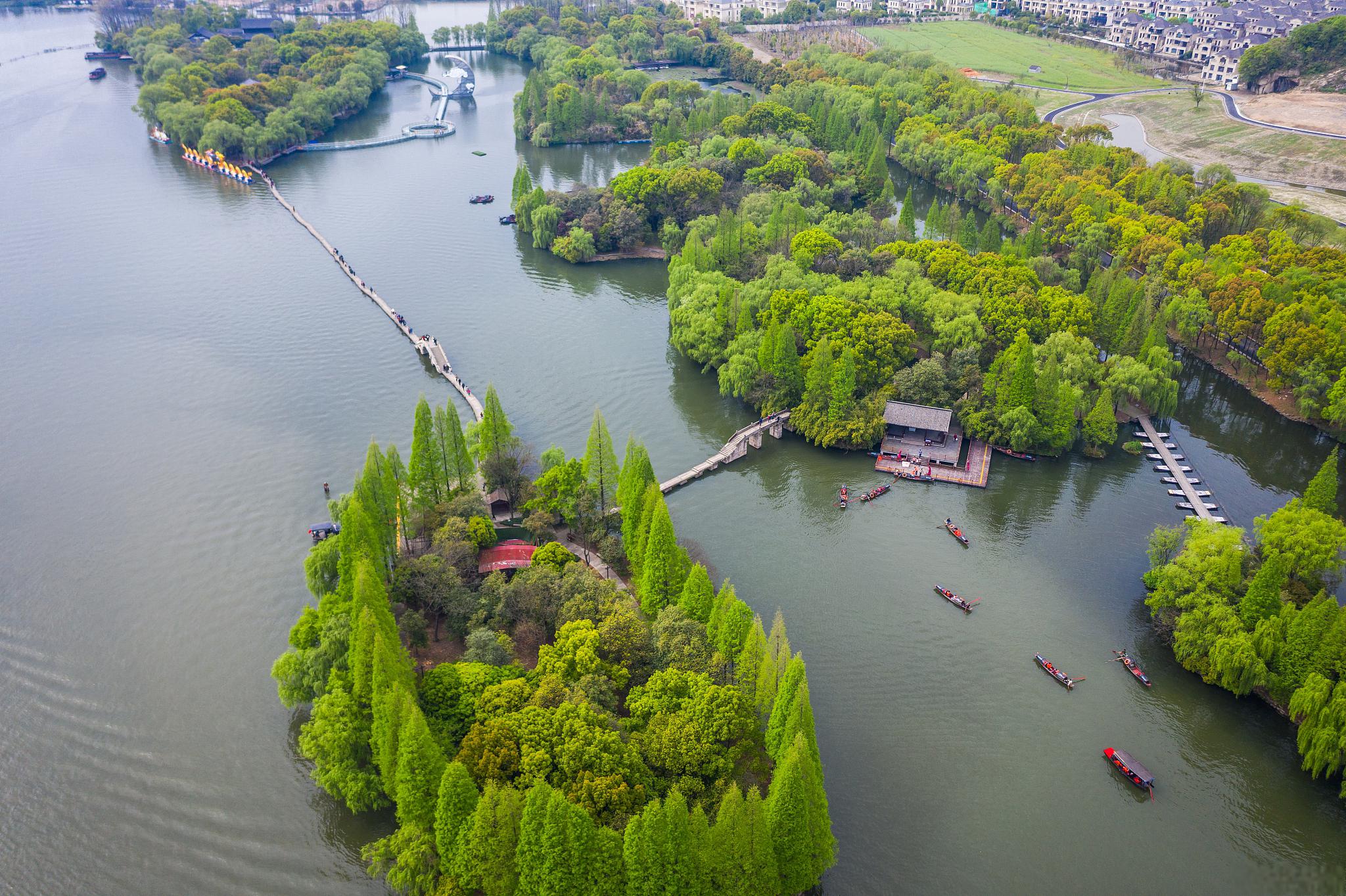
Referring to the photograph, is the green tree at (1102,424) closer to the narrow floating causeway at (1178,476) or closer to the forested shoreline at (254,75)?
the narrow floating causeway at (1178,476)

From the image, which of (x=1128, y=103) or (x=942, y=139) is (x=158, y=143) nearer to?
(x=942, y=139)

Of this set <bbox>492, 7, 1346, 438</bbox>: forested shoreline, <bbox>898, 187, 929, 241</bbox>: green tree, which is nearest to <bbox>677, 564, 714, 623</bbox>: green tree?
<bbox>492, 7, 1346, 438</bbox>: forested shoreline

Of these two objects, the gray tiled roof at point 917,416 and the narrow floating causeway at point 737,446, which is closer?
the narrow floating causeway at point 737,446

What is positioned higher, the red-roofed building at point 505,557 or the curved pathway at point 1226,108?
the curved pathway at point 1226,108

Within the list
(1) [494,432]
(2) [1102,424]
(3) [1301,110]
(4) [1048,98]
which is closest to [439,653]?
(1) [494,432]

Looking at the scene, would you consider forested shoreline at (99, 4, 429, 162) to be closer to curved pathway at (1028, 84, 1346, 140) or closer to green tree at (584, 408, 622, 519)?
green tree at (584, 408, 622, 519)

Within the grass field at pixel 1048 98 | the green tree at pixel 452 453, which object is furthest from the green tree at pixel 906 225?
the grass field at pixel 1048 98
